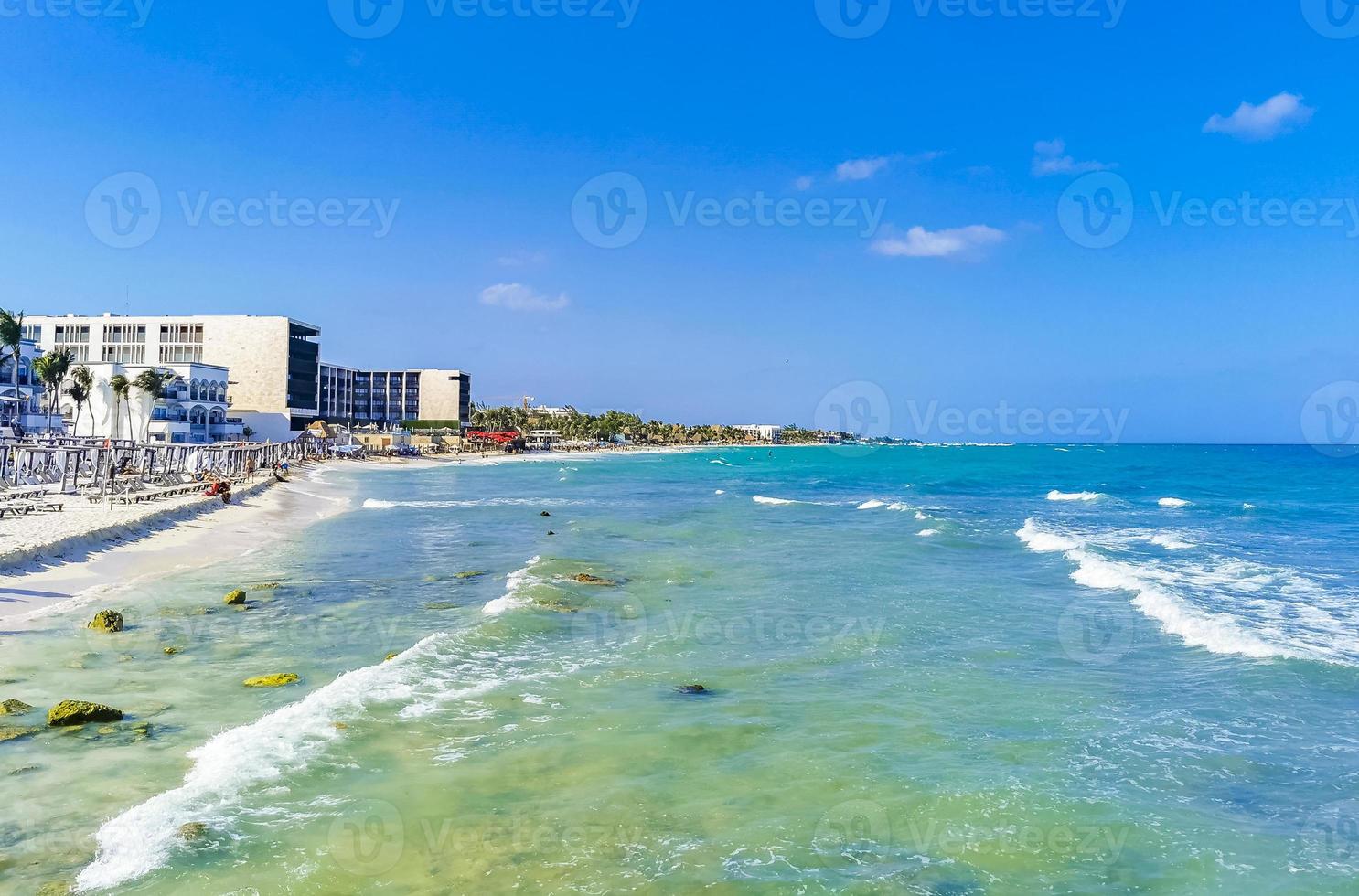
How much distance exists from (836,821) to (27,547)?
23882 mm

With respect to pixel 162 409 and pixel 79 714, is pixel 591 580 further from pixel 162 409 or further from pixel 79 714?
pixel 162 409

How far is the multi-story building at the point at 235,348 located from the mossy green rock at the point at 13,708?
127446 mm

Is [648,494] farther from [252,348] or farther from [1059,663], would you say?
[252,348]

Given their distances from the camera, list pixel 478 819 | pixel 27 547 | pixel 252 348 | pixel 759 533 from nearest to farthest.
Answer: pixel 478 819
pixel 27 547
pixel 759 533
pixel 252 348

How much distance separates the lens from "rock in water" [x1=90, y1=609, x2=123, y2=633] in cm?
1720

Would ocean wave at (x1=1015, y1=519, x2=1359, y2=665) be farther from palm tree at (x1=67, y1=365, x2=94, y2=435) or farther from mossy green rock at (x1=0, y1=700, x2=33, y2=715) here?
palm tree at (x1=67, y1=365, x2=94, y2=435)

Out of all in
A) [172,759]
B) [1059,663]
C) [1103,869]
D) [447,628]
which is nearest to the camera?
[1103,869]

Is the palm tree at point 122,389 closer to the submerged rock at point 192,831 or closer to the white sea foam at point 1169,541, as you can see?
the white sea foam at point 1169,541

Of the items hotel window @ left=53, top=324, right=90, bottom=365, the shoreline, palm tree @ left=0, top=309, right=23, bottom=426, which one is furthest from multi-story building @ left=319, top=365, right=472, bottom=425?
the shoreline

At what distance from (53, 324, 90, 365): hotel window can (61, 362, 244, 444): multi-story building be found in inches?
1317

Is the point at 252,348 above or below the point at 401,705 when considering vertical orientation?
above

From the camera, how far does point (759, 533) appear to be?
133 feet

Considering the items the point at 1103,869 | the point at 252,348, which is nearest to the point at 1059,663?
the point at 1103,869

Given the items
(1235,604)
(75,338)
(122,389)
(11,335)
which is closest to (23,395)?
(122,389)
